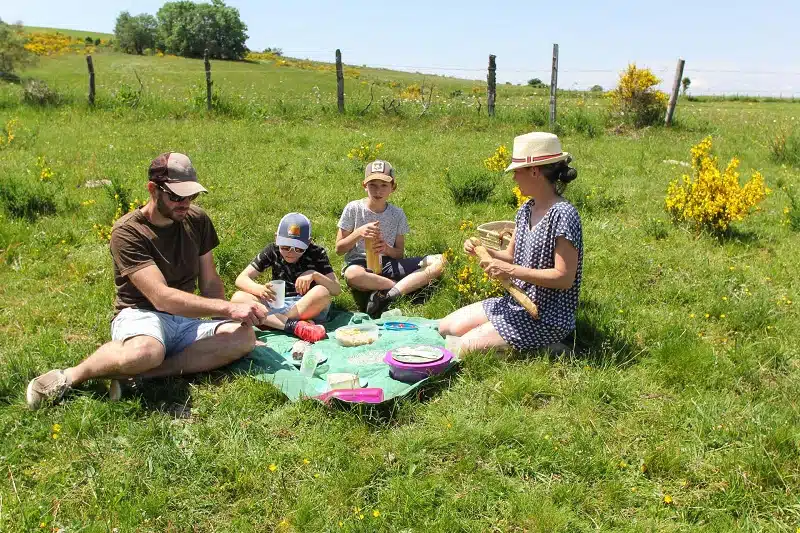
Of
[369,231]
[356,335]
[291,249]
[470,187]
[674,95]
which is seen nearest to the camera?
[356,335]

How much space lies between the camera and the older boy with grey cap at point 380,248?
15.6 ft

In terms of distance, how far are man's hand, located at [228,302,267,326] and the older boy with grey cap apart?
1.38 meters

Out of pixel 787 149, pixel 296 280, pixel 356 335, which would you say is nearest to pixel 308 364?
pixel 356 335

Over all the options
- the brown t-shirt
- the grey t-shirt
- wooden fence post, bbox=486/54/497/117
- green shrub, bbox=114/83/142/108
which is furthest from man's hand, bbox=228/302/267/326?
green shrub, bbox=114/83/142/108

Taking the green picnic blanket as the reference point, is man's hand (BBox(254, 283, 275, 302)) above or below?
above

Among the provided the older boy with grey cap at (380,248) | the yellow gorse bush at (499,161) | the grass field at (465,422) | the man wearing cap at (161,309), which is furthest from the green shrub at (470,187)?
the man wearing cap at (161,309)

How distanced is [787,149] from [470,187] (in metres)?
6.70

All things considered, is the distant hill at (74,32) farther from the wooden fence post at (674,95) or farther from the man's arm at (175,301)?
the man's arm at (175,301)

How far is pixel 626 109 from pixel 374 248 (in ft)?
37.0

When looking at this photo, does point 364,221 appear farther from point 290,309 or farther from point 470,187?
point 470,187

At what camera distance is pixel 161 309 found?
10.9ft

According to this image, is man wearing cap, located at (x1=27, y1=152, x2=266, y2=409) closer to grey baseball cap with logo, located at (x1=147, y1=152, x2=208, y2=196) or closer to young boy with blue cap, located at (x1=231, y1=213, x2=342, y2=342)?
grey baseball cap with logo, located at (x1=147, y1=152, x2=208, y2=196)

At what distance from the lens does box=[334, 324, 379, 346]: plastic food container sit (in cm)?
407

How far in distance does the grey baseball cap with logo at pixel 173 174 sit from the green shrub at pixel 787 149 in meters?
10.4
